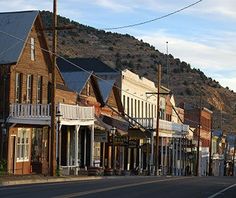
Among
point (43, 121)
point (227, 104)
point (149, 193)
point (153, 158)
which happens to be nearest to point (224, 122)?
point (227, 104)

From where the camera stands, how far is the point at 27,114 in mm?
40594

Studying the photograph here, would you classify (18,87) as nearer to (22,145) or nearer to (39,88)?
(39,88)

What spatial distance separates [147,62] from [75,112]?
340 feet

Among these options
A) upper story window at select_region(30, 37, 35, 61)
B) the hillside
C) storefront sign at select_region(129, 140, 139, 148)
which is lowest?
storefront sign at select_region(129, 140, 139, 148)

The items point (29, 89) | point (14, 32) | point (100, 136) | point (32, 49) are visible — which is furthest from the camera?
point (100, 136)

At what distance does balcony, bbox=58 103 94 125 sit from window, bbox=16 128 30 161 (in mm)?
2657

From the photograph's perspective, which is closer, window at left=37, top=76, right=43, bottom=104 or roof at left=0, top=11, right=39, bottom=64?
roof at left=0, top=11, right=39, bottom=64

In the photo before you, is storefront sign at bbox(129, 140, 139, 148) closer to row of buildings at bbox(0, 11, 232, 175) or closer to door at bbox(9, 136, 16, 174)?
row of buildings at bbox(0, 11, 232, 175)

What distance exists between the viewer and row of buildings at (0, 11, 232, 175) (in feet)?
134

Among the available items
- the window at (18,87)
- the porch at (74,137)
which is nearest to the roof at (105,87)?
the porch at (74,137)

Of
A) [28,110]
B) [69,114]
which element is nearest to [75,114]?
[69,114]

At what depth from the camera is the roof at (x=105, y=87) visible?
57294 mm

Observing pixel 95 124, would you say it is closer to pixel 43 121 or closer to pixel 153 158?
pixel 43 121

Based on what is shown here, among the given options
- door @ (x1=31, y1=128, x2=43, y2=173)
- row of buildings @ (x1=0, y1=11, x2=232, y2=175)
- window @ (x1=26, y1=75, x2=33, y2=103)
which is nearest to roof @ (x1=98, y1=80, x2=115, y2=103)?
row of buildings @ (x1=0, y1=11, x2=232, y2=175)
